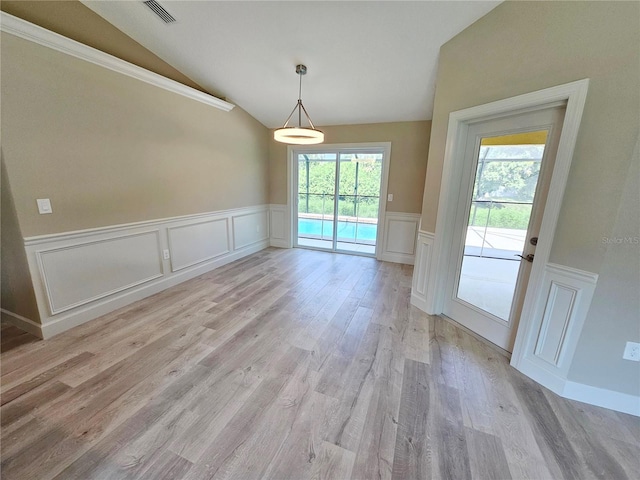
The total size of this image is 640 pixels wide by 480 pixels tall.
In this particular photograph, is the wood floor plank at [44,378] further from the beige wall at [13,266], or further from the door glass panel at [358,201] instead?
the door glass panel at [358,201]

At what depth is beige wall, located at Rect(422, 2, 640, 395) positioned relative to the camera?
1463 millimetres

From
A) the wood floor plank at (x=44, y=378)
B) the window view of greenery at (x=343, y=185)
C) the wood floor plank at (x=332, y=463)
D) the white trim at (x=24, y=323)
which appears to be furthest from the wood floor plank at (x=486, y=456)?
the window view of greenery at (x=343, y=185)

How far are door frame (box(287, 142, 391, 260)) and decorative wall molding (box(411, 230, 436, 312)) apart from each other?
1.76m

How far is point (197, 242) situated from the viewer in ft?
12.3

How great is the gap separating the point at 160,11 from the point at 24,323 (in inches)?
124

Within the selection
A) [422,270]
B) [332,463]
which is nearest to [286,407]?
[332,463]

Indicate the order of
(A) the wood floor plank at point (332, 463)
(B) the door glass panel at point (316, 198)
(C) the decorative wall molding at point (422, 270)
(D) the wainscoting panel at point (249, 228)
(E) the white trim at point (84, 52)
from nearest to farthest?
1. (A) the wood floor plank at point (332, 463)
2. (E) the white trim at point (84, 52)
3. (C) the decorative wall molding at point (422, 270)
4. (D) the wainscoting panel at point (249, 228)
5. (B) the door glass panel at point (316, 198)

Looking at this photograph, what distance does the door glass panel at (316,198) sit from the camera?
4988mm

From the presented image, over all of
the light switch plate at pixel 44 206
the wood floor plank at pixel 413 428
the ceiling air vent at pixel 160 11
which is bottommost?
the wood floor plank at pixel 413 428

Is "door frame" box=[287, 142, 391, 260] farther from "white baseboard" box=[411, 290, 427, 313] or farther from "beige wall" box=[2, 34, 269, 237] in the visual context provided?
"white baseboard" box=[411, 290, 427, 313]

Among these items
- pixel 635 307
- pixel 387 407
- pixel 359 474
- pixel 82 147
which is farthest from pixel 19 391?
pixel 635 307

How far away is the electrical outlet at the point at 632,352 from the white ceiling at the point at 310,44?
2653mm

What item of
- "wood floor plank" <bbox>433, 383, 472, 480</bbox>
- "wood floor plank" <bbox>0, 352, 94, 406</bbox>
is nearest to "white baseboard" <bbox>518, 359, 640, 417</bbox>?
"wood floor plank" <bbox>433, 383, 472, 480</bbox>

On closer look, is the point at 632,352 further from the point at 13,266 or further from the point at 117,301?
the point at 13,266
